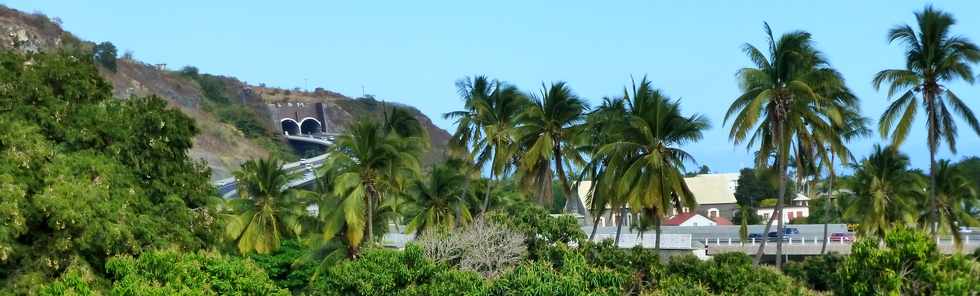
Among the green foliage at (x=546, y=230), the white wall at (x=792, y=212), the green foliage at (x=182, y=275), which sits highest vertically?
the white wall at (x=792, y=212)

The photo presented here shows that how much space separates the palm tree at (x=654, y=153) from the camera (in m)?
27.0

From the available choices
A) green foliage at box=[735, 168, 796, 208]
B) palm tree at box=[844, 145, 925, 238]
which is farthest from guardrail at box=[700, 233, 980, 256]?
green foliage at box=[735, 168, 796, 208]

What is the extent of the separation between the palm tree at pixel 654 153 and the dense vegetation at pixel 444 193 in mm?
41

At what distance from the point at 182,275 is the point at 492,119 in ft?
50.1

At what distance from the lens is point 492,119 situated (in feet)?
113

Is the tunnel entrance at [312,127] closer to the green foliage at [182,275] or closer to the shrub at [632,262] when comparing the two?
the green foliage at [182,275]

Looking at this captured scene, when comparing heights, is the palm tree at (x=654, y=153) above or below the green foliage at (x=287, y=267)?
above

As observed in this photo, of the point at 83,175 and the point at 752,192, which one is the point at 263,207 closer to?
the point at 83,175

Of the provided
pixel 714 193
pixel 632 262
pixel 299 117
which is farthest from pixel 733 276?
pixel 299 117

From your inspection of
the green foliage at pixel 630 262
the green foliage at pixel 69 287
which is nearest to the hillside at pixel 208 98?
the green foliage at pixel 630 262

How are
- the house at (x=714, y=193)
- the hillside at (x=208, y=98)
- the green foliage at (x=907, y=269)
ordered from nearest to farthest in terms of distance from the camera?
the green foliage at (x=907, y=269) → the hillside at (x=208, y=98) → the house at (x=714, y=193)

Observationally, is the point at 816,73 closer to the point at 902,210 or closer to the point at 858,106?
the point at 858,106

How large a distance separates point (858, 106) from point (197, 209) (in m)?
19.2

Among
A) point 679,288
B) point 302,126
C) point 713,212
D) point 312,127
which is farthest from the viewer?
point 312,127
